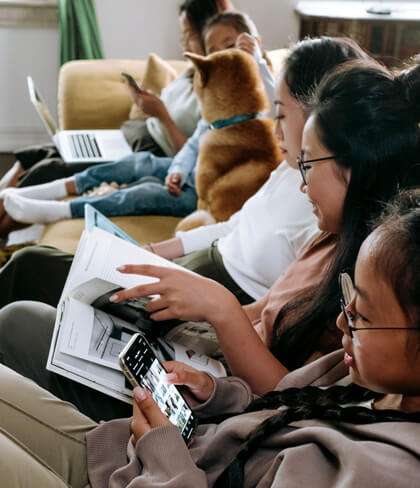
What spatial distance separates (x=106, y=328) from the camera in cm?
132

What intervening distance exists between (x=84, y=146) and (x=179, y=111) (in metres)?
0.40

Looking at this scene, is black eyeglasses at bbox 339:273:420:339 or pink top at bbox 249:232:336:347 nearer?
black eyeglasses at bbox 339:273:420:339

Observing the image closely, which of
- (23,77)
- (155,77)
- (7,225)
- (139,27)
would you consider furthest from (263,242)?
(23,77)

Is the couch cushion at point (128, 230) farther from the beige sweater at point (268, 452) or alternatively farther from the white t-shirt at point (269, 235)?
the beige sweater at point (268, 452)

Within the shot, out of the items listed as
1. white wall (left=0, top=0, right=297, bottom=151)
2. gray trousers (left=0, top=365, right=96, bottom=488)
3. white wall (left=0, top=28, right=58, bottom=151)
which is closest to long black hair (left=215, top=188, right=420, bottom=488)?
gray trousers (left=0, top=365, right=96, bottom=488)

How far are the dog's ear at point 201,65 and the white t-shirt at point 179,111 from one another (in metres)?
0.59

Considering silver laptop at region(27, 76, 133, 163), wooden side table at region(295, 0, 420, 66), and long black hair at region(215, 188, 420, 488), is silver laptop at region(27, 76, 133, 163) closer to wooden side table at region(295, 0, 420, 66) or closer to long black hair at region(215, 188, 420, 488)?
wooden side table at region(295, 0, 420, 66)

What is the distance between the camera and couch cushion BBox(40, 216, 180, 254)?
230 cm

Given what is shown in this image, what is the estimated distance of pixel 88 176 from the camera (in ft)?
8.86

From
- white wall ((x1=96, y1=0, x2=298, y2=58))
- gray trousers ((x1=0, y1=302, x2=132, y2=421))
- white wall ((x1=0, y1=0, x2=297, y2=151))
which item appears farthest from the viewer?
white wall ((x1=96, y1=0, x2=298, y2=58))

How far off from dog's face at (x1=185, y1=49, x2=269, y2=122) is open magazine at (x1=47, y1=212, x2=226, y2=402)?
79cm

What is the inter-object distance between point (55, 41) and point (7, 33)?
0.23 metres

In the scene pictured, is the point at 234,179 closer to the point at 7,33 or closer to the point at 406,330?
the point at 406,330

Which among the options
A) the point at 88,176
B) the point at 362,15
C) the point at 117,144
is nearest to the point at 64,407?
the point at 88,176
